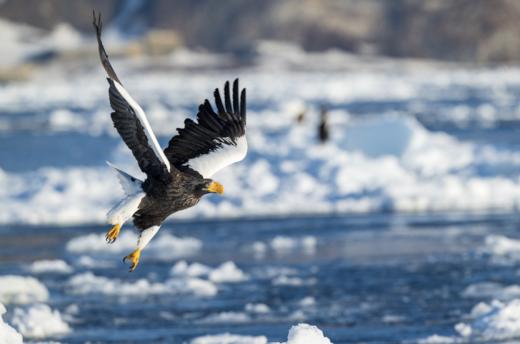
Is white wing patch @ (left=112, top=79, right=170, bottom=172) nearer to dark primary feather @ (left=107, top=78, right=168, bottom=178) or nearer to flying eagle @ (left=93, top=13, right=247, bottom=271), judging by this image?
flying eagle @ (left=93, top=13, right=247, bottom=271)

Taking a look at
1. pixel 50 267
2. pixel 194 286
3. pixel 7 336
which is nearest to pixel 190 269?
pixel 194 286

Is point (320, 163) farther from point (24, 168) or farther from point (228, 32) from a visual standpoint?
point (228, 32)

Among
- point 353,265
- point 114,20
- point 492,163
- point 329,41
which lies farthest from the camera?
point 114,20

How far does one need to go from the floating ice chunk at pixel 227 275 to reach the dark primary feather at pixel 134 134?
84.7 inches

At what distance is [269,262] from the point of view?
11445mm

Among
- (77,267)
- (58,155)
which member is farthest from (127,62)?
(77,267)

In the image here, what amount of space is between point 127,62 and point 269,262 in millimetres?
77378

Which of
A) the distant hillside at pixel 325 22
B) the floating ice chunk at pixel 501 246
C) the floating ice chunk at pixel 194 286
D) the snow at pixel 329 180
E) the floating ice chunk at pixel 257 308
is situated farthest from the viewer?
the distant hillside at pixel 325 22

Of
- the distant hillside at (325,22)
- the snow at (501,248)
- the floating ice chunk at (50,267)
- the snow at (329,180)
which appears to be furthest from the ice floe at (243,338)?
the distant hillside at (325,22)

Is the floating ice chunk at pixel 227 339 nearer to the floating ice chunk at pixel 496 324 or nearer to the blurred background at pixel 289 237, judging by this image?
the blurred background at pixel 289 237

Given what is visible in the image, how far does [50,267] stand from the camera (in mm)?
11414

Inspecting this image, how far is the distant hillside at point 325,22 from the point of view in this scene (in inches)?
3794

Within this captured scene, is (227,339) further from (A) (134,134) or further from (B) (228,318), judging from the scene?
(A) (134,134)

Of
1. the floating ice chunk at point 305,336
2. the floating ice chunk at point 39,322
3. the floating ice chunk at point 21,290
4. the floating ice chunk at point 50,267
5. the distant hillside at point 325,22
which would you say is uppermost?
the distant hillside at point 325,22
